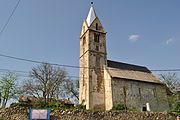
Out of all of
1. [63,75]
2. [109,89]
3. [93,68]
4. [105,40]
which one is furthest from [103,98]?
[105,40]

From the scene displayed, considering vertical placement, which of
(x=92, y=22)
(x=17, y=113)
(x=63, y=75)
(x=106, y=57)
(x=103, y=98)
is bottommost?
(x=17, y=113)

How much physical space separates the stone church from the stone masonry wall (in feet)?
41.5

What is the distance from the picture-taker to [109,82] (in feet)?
111

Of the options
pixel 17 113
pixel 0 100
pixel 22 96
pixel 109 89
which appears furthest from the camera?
pixel 22 96

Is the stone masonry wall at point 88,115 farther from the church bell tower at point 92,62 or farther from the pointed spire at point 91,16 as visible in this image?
the pointed spire at point 91,16

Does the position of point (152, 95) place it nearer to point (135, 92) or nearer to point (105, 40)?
point (135, 92)

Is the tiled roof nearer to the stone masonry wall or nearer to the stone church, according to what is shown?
the stone church

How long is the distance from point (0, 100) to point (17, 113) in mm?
21601

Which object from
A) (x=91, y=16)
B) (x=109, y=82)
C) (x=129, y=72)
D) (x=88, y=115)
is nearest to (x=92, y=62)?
(x=109, y=82)

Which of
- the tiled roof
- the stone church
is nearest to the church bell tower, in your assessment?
the stone church

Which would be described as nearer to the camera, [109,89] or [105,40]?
[109,89]

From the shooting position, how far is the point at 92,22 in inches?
1591

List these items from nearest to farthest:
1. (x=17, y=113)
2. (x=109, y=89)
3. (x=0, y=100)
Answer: (x=17, y=113) → (x=109, y=89) → (x=0, y=100)

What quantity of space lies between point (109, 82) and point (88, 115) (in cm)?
1630
